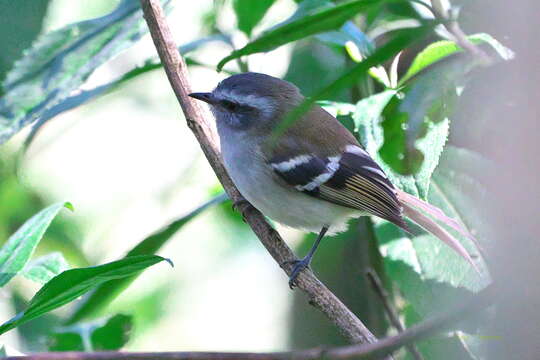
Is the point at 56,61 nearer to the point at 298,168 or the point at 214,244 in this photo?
the point at 298,168

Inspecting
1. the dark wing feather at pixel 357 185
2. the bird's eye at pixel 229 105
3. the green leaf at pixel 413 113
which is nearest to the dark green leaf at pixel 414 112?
the green leaf at pixel 413 113

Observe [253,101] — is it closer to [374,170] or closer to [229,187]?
[229,187]

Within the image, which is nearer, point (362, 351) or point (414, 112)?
point (362, 351)

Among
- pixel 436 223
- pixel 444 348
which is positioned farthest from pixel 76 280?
pixel 436 223

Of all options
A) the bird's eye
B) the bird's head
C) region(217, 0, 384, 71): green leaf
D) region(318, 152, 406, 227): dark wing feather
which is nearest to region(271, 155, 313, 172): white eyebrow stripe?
region(318, 152, 406, 227): dark wing feather

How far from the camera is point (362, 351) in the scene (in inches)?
29.9

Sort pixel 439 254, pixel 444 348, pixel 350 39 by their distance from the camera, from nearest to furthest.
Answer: pixel 444 348
pixel 439 254
pixel 350 39

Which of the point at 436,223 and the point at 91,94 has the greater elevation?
the point at 91,94

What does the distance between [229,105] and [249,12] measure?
512 mm

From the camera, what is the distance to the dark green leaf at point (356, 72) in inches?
33.9

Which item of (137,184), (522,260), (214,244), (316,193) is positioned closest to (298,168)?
(316,193)

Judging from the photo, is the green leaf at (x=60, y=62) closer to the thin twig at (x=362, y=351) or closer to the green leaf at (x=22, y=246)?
the green leaf at (x=22, y=246)

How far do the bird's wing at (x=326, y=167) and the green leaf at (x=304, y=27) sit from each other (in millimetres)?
1572

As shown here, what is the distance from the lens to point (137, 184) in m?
4.02
